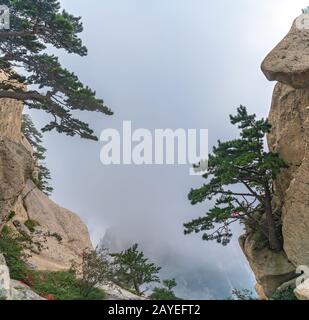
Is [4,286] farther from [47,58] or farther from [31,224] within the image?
[31,224]

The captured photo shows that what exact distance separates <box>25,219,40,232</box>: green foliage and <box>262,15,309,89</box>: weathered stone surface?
1732 centimetres

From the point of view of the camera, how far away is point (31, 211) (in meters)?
26.7

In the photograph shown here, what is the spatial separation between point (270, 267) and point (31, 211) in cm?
1714

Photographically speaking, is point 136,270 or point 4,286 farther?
point 136,270

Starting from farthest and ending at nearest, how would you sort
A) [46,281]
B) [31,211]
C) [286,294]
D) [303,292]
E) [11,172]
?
[31,211] → [11,172] → [286,294] → [46,281] → [303,292]

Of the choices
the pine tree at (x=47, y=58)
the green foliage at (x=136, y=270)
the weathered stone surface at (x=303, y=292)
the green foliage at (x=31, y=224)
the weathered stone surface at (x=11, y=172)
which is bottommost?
the green foliage at (x=136, y=270)

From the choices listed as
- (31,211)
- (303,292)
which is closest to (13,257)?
(303,292)

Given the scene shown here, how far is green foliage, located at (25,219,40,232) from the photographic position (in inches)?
933

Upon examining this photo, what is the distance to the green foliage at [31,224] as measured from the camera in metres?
23.7

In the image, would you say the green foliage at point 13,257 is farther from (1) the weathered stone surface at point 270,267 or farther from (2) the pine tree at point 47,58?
(1) the weathered stone surface at point 270,267

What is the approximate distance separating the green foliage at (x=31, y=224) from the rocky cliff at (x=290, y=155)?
1371 centimetres
